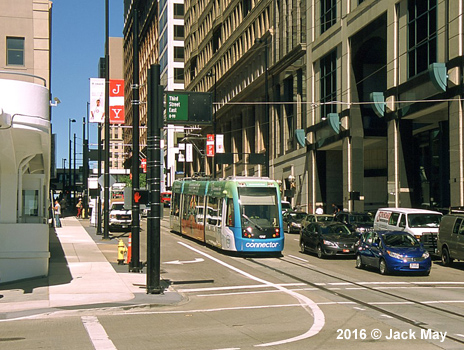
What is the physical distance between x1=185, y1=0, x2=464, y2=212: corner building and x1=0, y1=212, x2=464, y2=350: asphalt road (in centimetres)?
1688

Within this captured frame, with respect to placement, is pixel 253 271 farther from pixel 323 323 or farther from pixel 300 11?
pixel 300 11

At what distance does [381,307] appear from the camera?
15.0 metres

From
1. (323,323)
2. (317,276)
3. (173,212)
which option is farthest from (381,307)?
(173,212)

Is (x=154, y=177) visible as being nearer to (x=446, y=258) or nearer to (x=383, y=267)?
(x=383, y=267)

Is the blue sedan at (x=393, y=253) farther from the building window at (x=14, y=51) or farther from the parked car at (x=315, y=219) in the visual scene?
the building window at (x=14, y=51)

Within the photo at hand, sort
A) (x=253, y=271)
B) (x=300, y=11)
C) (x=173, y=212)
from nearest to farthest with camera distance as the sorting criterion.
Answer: (x=253, y=271) → (x=173, y=212) → (x=300, y=11)

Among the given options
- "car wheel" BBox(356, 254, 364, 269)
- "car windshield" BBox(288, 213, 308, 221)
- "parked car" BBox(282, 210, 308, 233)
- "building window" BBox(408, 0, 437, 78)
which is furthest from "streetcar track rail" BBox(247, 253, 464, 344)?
"car windshield" BBox(288, 213, 308, 221)

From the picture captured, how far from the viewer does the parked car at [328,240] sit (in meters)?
27.1

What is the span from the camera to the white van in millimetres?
27578

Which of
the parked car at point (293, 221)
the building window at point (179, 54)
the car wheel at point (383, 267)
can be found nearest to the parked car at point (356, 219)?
the parked car at point (293, 221)

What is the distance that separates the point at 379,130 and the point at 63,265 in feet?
105

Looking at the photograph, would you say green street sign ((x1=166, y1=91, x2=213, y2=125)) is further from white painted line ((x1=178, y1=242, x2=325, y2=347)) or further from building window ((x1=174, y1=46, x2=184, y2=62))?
building window ((x1=174, y1=46, x2=184, y2=62))

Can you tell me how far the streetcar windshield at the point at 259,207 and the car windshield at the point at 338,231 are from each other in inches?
95.3

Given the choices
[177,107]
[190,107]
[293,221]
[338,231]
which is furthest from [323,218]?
[177,107]
